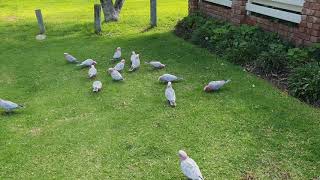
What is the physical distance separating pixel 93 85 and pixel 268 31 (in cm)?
419

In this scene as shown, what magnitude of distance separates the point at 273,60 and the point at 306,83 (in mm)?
1217

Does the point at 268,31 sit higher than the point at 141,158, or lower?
higher

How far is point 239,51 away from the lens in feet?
30.2

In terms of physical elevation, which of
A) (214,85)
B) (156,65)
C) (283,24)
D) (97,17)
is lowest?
(156,65)

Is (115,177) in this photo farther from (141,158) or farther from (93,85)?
(93,85)

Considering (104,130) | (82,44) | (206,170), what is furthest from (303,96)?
(82,44)

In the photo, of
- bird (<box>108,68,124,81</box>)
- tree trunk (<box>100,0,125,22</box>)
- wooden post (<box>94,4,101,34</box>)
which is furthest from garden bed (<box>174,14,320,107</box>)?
tree trunk (<box>100,0,125,22</box>)

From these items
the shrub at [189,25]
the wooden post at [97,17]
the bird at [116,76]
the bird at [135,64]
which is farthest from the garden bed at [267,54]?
the wooden post at [97,17]

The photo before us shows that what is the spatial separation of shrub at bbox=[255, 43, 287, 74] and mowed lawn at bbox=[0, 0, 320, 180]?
0.36 metres

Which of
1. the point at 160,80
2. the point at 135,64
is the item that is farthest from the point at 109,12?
the point at 160,80

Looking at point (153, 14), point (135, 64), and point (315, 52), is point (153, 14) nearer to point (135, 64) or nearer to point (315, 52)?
point (135, 64)

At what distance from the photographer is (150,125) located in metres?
6.59

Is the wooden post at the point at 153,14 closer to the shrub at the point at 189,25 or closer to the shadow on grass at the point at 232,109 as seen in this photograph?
the shrub at the point at 189,25

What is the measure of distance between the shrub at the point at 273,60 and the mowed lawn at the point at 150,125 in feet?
1.19
